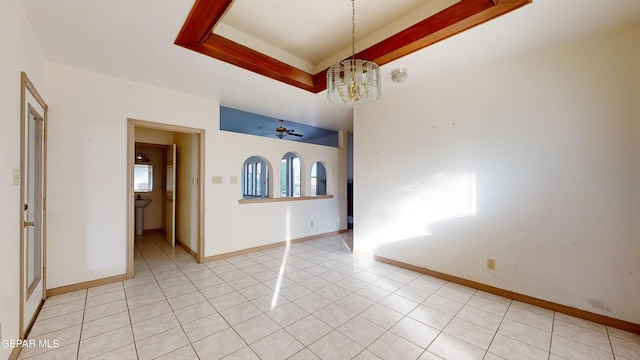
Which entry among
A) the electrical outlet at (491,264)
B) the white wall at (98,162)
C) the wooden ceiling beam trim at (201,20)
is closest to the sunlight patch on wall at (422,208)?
the electrical outlet at (491,264)

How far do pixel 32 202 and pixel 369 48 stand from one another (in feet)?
11.8

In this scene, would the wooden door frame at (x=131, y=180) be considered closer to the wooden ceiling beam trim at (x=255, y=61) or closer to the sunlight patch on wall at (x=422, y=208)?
the wooden ceiling beam trim at (x=255, y=61)

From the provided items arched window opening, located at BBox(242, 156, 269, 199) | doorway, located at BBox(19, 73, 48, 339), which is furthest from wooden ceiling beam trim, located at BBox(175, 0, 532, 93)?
arched window opening, located at BBox(242, 156, 269, 199)

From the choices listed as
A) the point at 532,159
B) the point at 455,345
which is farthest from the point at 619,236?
the point at 455,345

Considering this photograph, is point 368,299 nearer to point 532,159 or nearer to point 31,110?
point 532,159

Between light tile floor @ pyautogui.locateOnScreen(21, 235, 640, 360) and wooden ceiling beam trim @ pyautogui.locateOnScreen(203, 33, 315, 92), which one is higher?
wooden ceiling beam trim @ pyautogui.locateOnScreen(203, 33, 315, 92)

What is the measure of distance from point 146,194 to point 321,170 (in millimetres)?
4810

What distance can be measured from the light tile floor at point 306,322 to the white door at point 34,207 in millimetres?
196

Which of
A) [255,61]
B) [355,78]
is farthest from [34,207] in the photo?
[355,78]

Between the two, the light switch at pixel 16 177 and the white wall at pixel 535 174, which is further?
the white wall at pixel 535 174

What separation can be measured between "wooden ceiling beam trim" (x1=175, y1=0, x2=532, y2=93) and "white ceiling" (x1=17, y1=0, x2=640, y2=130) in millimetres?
98

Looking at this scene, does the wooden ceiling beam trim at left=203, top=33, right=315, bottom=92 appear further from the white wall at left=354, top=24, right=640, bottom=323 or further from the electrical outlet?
the electrical outlet

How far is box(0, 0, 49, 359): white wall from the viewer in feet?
4.84

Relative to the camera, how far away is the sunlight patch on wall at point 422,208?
2883 millimetres
